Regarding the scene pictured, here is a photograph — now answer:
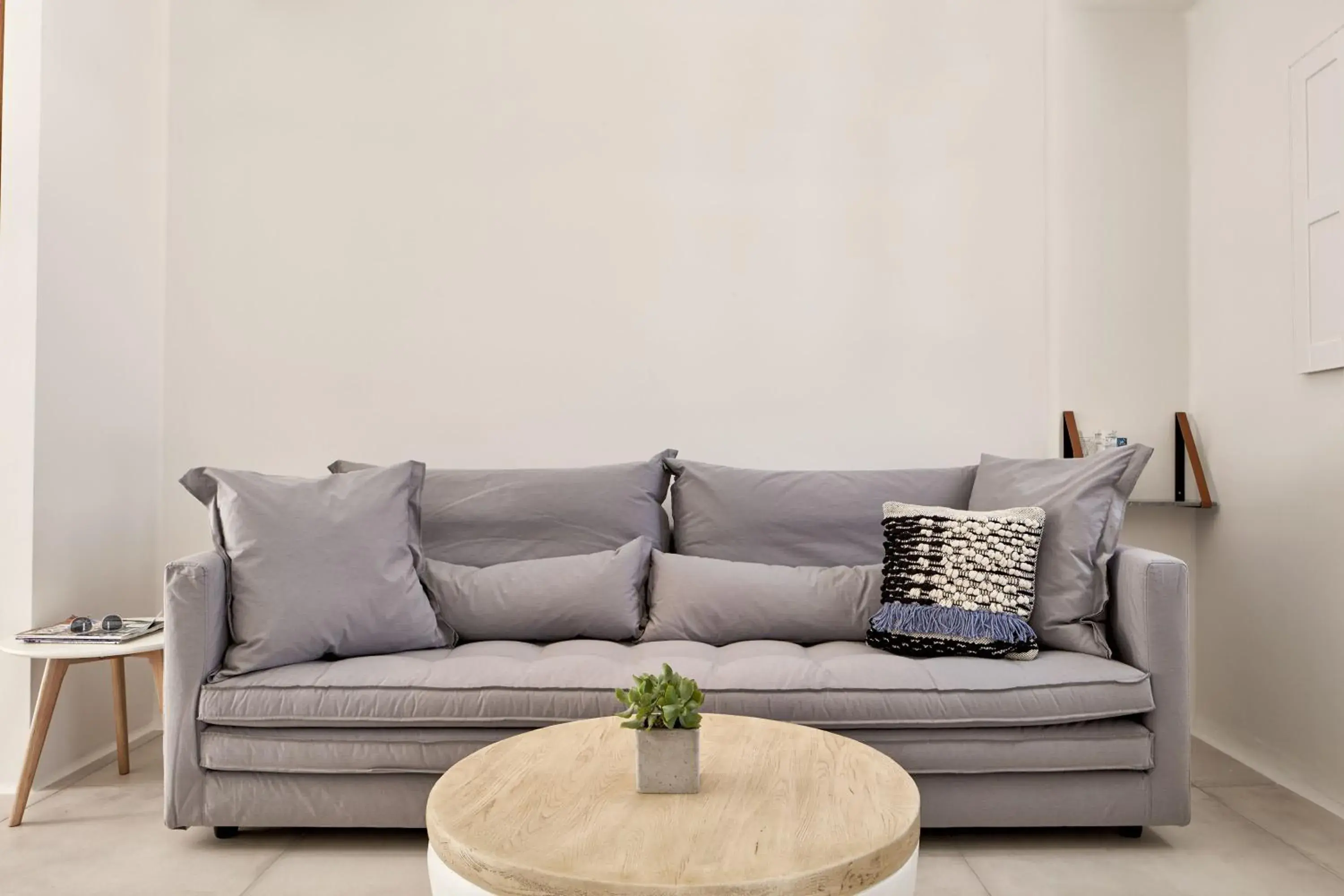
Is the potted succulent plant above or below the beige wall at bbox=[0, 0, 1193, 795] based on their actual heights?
below

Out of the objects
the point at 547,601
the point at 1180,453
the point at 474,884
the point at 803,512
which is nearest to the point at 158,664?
the point at 547,601

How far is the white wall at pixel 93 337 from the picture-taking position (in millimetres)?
2777

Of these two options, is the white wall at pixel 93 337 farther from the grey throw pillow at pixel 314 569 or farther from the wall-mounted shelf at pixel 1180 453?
the wall-mounted shelf at pixel 1180 453

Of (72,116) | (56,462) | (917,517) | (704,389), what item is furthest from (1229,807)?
(72,116)

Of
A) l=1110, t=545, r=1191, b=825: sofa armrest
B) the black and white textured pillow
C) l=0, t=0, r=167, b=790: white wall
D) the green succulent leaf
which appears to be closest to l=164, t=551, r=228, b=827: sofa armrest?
l=0, t=0, r=167, b=790: white wall

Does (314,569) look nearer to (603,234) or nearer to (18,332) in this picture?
(18,332)

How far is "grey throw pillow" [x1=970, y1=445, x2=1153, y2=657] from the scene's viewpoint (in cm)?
249

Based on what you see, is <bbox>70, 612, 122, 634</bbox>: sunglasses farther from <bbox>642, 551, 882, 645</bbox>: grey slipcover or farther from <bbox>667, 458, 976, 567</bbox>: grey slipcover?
<bbox>667, 458, 976, 567</bbox>: grey slipcover

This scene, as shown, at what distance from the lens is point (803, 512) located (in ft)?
9.58

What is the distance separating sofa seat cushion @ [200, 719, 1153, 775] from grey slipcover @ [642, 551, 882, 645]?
48 centimetres

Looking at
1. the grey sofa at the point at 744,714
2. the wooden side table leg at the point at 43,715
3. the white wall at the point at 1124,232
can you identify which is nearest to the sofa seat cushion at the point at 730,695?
the grey sofa at the point at 744,714

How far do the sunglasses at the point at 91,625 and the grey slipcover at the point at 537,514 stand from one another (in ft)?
2.39

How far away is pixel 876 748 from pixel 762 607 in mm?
570

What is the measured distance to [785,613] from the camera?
106 inches
